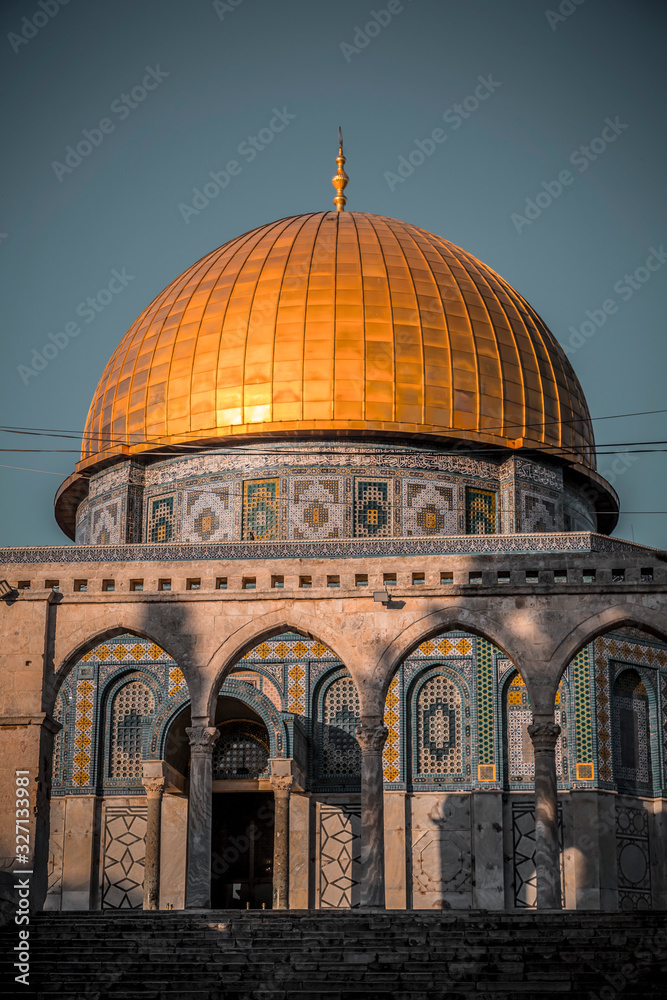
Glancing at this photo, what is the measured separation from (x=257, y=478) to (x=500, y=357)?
4761 mm

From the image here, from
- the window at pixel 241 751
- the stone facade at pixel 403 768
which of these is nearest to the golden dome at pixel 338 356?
the stone facade at pixel 403 768

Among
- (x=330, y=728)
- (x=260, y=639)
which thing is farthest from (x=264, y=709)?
(x=260, y=639)

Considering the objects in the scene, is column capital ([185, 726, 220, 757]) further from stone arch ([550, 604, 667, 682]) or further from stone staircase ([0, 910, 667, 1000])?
stone arch ([550, 604, 667, 682])

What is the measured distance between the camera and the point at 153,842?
23250 mm

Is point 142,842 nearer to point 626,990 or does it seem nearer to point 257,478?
point 257,478

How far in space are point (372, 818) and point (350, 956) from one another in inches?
164

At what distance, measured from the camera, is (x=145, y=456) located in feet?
88.6

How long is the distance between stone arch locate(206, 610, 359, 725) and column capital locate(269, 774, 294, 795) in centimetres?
452

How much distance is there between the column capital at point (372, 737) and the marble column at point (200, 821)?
1.79 m

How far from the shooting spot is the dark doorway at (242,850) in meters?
24.4

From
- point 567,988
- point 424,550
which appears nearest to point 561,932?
point 567,988

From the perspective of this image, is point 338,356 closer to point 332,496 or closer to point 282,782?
point 332,496

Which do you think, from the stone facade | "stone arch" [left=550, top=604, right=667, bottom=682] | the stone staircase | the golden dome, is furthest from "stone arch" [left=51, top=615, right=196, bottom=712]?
the golden dome

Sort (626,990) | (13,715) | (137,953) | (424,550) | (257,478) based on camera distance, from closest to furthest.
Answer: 1. (626,990)
2. (137,953)
3. (13,715)
4. (424,550)
5. (257,478)
